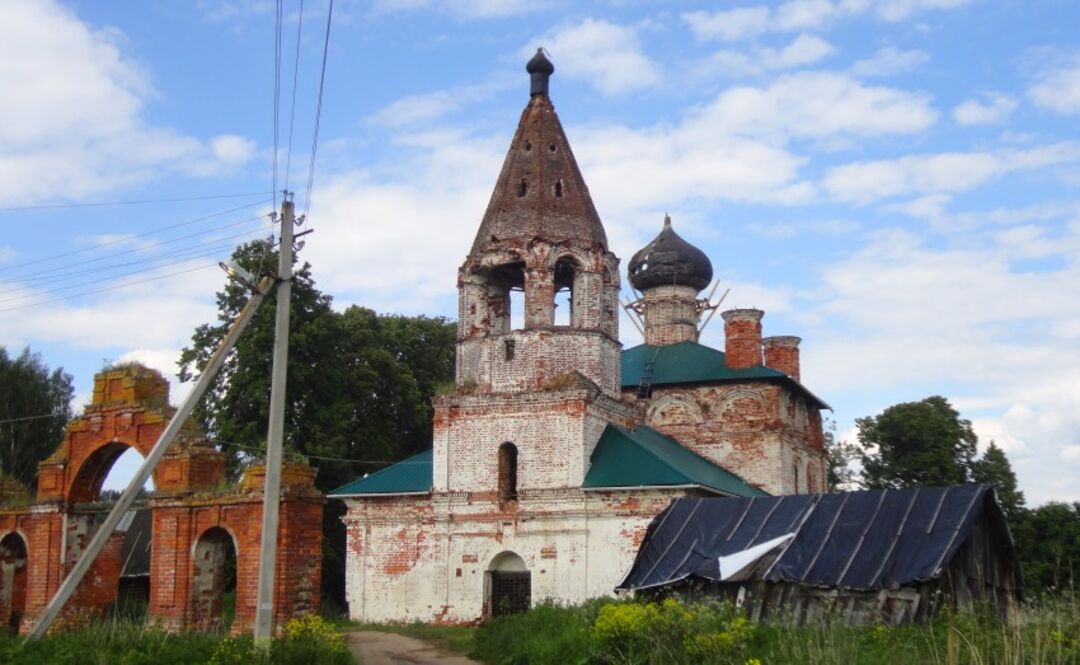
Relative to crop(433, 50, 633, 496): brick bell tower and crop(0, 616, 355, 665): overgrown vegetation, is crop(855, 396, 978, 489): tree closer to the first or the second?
crop(433, 50, 633, 496): brick bell tower

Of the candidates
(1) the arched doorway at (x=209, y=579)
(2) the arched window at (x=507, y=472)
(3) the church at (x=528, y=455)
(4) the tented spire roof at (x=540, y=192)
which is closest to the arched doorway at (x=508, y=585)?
(3) the church at (x=528, y=455)

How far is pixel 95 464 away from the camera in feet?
55.3

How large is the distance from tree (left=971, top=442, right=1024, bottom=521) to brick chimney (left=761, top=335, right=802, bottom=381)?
760cm

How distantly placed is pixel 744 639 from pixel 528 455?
1022 centimetres

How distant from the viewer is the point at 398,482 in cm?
2253

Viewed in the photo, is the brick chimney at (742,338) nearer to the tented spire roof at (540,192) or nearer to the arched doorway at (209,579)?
the tented spire roof at (540,192)

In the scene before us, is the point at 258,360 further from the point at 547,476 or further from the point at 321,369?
the point at 547,476

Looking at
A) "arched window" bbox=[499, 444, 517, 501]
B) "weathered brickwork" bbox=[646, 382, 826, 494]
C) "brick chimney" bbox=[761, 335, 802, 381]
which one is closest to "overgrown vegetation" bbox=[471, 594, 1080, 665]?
"arched window" bbox=[499, 444, 517, 501]

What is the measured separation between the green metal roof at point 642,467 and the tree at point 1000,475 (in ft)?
36.7

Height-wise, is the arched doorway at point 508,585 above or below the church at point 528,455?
below

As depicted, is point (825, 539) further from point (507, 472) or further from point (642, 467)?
point (507, 472)

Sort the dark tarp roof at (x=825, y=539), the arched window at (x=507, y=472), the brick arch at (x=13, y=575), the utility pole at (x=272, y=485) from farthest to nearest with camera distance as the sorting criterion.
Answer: the arched window at (x=507, y=472)
the brick arch at (x=13, y=575)
the dark tarp roof at (x=825, y=539)
the utility pole at (x=272, y=485)

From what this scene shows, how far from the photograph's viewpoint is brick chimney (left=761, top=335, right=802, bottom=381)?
27531mm

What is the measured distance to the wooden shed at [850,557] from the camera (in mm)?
13688
